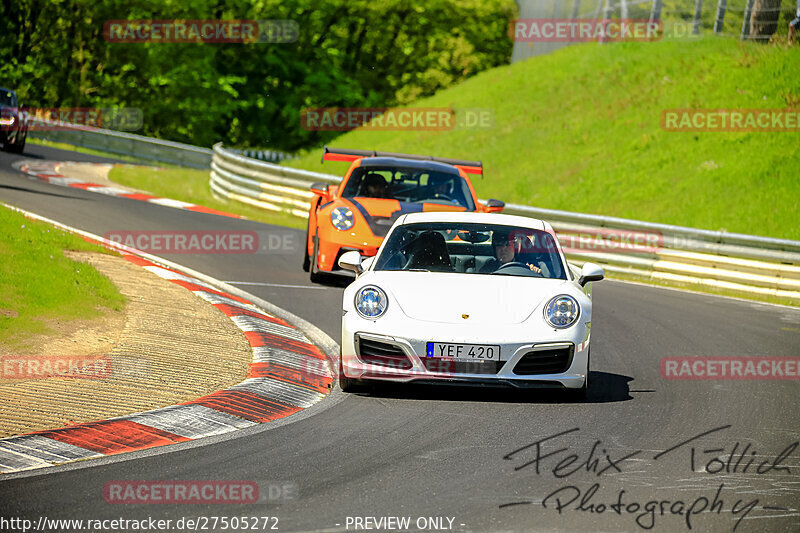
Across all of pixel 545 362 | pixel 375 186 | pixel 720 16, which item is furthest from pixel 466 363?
pixel 720 16

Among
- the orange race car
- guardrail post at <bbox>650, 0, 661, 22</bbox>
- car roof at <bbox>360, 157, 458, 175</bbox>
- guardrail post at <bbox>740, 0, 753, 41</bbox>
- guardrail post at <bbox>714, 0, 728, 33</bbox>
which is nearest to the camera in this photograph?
the orange race car

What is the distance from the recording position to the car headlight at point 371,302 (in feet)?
24.9

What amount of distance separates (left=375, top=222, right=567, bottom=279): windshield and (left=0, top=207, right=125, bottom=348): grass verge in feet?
9.06

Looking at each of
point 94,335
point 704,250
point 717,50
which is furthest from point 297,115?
point 94,335

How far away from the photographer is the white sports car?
734cm

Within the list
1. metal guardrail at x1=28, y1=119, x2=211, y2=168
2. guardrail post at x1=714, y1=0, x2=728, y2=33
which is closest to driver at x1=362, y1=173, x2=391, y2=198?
guardrail post at x1=714, y1=0, x2=728, y2=33

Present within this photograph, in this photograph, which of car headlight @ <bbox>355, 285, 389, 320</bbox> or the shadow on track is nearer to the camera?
car headlight @ <bbox>355, 285, 389, 320</bbox>

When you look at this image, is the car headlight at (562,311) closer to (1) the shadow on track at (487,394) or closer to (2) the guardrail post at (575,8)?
(1) the shadow on track at (487,394)

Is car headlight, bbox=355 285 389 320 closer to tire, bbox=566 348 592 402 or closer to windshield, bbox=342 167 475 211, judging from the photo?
tire, bbox=566 348 592 402

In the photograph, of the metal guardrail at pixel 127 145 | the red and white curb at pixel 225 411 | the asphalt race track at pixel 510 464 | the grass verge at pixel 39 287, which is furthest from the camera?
the metal guardrail at pixel 127 145

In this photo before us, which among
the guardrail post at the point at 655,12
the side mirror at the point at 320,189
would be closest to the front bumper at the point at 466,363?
the side mirror at the point at 320,189

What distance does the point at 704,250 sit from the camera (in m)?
16.8

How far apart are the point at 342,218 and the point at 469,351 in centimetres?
534
